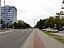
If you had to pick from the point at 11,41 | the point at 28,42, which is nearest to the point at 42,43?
the point at 28,42

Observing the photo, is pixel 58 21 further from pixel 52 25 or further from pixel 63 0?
pixel 63 0

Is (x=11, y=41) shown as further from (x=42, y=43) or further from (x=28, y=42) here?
(x=42, y=43)

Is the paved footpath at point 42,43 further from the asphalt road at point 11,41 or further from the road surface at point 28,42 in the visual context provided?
the asphalt road at point 11,41

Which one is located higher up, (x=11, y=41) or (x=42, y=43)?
(x=11, y=41)

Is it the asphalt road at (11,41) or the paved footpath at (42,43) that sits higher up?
the asphalt road at (11,41)

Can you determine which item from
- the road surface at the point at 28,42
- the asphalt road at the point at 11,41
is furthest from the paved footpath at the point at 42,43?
the asphalt road at the point at 11,41

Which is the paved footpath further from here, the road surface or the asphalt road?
the asphalt road

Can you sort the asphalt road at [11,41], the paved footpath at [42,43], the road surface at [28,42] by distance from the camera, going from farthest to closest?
the paved footpath at [42,43]
the road surface at [28,42]
the asphalt road at [11,41]

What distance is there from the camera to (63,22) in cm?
12850

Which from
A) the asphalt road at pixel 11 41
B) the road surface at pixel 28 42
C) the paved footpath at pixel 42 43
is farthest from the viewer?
the paved footpath at pixel 42 43

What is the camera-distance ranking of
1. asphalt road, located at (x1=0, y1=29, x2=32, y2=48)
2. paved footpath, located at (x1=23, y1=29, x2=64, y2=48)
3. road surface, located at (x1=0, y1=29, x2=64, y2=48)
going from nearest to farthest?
asphalt road, located at (x1=0, y1=29, x2=32, y2=48) < road surface, located at (x1=0, y1=29, x2=64, y2=48) < paved footpath, located at (x1=23, y1=29, x2=64, y2=48)

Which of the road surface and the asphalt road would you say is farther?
the road surface

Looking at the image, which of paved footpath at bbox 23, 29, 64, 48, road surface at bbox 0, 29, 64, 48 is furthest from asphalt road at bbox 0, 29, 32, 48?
paved footpath at bbox 23, 29, 64, 48

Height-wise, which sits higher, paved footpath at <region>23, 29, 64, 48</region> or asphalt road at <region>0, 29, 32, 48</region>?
asphalt road at <region>0, 29, 32, 48</region>
